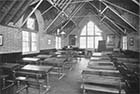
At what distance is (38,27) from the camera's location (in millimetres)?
7004

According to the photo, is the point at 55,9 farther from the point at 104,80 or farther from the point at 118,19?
the point at 104,80

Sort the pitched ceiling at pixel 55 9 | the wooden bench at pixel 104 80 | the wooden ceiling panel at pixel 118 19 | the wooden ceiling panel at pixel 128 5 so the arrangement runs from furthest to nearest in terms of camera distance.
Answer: the wooden ceiling panel at pixel 118 19 < the wooden ceiling panel at pixel 128 5 < the pitched ceiling at pixel 55 9 < the wooden bench at pixel 104 80

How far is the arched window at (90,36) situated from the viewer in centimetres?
1173

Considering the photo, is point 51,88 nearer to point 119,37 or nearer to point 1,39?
point 1,39

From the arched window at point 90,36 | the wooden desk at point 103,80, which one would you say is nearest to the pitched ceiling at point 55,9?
the arched window at point 90,36

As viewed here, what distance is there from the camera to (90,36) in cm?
1198

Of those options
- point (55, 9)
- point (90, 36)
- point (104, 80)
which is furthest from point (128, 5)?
point (90, 36)

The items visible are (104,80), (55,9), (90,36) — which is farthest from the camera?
(90,36)

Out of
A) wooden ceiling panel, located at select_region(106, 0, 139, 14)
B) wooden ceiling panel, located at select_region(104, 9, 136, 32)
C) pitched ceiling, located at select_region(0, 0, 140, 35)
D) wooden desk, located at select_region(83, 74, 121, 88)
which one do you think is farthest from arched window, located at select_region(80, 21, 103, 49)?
wooden desk, located at select_region(83, 74, 121, 88)

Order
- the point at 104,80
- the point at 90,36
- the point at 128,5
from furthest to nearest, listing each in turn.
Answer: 1. the point at 90,36
2. the point at 128,5
3. the point at 104,80

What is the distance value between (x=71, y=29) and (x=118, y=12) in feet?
18.8

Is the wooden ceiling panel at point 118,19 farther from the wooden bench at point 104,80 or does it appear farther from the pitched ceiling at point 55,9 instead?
the wooden bench at point 104,80

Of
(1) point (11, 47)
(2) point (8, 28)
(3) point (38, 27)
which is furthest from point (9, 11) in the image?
(3) point (38, 27)

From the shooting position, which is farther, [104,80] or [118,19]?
[118,19]
